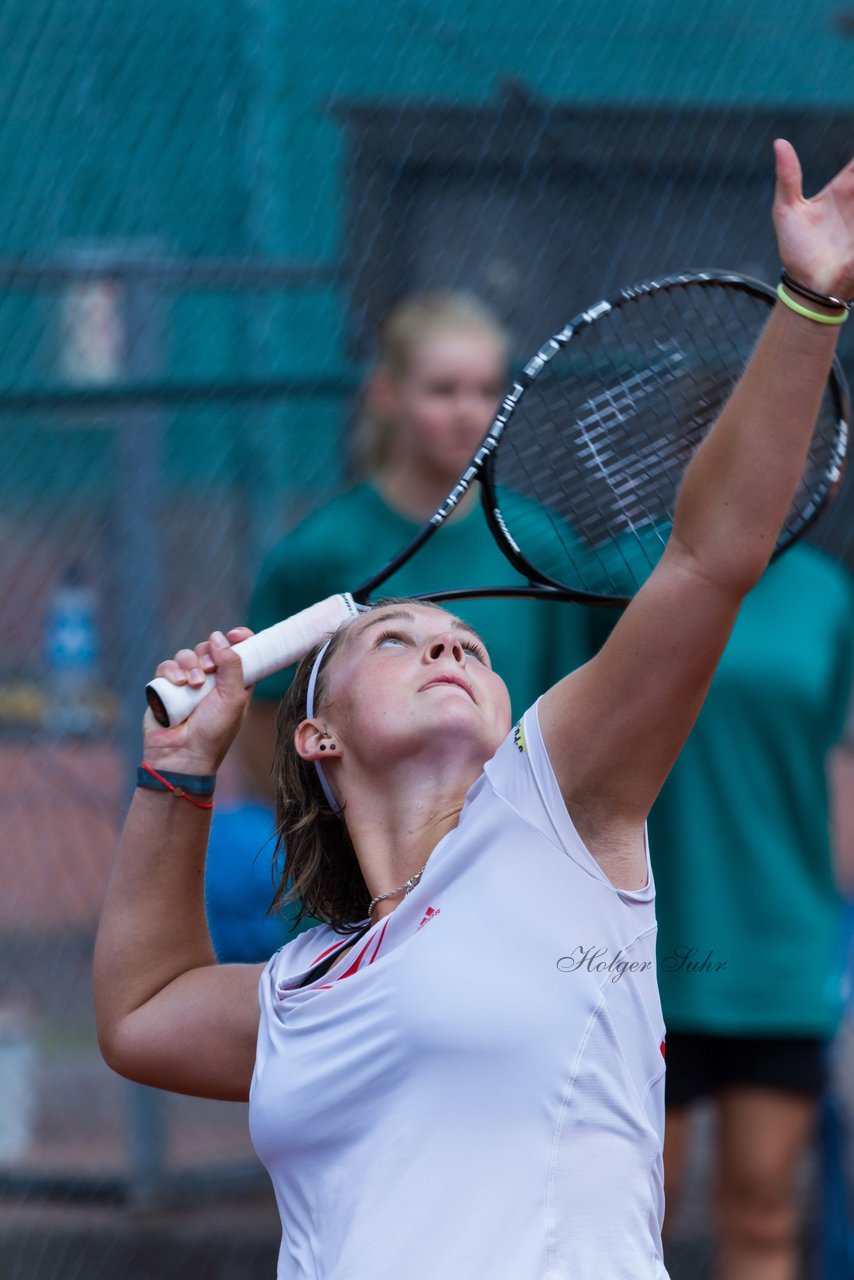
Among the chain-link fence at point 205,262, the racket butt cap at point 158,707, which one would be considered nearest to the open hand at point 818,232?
the racket butt cap at point 158,707

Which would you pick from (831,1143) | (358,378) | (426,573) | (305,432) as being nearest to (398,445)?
(426,573)

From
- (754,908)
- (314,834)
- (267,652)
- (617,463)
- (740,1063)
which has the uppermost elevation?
(617,463)

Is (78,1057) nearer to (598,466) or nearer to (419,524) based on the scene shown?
(419,524)

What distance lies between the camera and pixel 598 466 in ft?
8.21

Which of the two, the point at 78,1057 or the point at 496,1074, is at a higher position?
the point at 496,1074

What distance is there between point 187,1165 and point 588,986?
6.98ft

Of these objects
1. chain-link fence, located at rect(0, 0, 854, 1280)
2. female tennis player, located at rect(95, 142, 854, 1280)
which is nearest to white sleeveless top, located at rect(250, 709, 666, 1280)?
female tennis player, located at rect(95, 142, 854, 1280)

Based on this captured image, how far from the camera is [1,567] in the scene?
3408mm

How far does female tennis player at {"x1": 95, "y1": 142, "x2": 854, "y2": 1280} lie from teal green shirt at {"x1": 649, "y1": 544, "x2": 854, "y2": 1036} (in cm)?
100

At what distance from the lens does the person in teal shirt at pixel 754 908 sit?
256 centimetres

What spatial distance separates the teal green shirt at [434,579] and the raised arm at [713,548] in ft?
3.69

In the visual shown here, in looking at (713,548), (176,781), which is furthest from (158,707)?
(713,548)

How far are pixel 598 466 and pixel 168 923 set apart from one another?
999mm

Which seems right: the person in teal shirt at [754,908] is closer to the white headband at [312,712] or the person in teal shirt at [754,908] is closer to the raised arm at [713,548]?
the white headband at [312,712]
